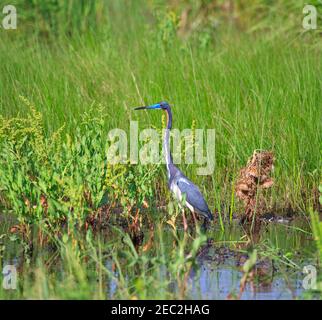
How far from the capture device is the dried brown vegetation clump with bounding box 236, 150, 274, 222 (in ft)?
22.5

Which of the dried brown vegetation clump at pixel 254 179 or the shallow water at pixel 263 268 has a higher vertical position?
the dried brown vegetation clump at pixel 254 179

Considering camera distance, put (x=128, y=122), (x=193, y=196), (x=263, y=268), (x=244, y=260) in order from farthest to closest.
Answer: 1. (x=128, y=122)
2. (x=193, y=196)
3. (x=244, y=260)
4. (x=263, y=268)

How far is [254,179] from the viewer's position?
271 inches

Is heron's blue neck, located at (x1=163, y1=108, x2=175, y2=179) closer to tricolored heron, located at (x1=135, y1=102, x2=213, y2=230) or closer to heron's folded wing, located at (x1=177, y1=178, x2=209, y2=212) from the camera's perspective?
tricolored heron, located at (x1=135, y1=102, x2=213, y2=230)

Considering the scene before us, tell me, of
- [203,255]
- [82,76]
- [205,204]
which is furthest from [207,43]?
[203,255]

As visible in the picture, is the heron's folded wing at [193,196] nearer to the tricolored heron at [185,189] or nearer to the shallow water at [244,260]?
the tricolored heron at [185,189]

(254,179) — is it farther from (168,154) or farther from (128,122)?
(128,122)

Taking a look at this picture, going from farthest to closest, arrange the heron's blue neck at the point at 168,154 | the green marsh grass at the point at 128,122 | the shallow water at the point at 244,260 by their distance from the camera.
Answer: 1. the heron's blue neck at the point at 168,154
2. the green marsh grass at the point at 128,122
3. the shallow water at the point at 244,260

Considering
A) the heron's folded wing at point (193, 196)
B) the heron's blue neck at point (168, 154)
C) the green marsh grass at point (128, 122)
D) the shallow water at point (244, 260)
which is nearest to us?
the shallow water at point (244, 260)

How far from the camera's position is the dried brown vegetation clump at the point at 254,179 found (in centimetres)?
685

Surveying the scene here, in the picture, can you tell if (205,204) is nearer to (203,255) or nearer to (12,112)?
(203,255)

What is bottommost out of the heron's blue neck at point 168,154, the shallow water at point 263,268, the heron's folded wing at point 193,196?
the shallow water at point 263,268

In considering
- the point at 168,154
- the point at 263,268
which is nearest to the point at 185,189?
the point at 168,154

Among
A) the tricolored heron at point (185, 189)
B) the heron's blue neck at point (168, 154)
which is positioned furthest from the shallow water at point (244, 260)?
the heron's blue neck at point (168, 154)
